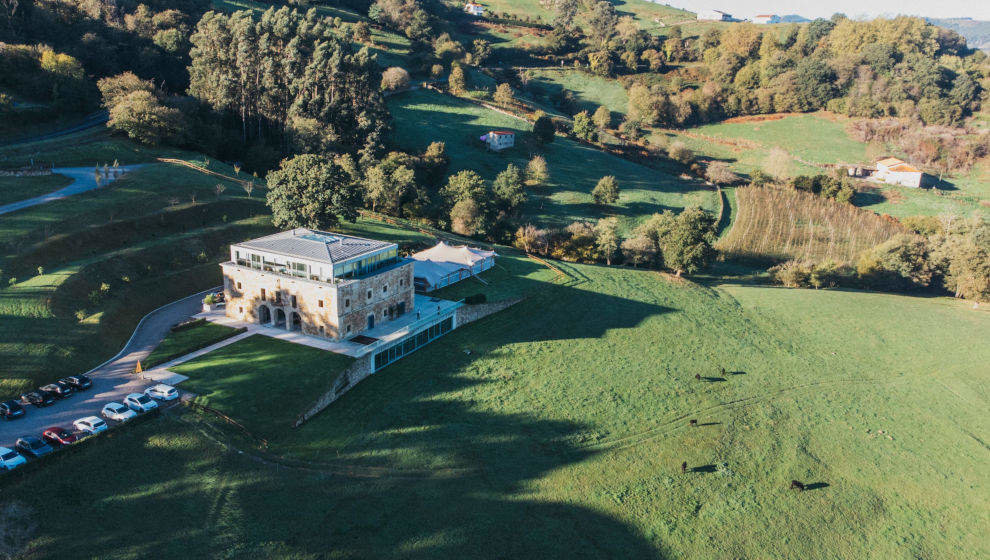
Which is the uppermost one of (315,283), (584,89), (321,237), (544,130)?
(584,89)

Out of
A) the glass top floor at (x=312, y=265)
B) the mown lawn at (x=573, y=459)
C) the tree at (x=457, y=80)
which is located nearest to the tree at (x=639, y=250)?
the mown lawn at (x=573, y=459)

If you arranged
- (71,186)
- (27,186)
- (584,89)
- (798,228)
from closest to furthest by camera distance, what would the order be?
1. (27,186)
2. (71,186)
3. (798,228)
4. (584,89)

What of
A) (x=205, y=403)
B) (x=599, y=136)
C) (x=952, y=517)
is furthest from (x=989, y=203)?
(x=205, y=403)

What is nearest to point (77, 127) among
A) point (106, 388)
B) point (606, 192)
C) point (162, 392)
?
point (106, 388)

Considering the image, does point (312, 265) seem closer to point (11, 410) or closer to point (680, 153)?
point (11, 410)

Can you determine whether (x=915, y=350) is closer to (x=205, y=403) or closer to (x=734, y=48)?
(x=205, y=403)
